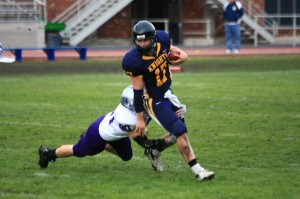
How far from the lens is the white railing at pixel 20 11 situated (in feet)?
103

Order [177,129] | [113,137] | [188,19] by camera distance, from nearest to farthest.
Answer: [177,129], [113,137], [188,19]

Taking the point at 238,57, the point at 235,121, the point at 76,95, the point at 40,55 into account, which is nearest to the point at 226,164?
the point at 235,121

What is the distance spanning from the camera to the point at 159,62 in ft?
27.2

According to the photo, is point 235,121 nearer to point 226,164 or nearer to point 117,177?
point 226,164

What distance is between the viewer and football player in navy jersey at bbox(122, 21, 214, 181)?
8102 mm

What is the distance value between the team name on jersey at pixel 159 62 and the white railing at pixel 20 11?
23228 millimetres

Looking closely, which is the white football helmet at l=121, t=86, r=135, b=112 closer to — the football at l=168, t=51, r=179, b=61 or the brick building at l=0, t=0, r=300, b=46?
the football at l=168, t=51, r=179, b=61

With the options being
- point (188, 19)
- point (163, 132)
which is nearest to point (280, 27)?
point (188, 19)

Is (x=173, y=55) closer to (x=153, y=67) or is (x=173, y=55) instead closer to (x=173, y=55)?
(x=173, y=55)

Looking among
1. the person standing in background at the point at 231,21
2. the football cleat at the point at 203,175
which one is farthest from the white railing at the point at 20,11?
the football cleat at the point at 203,175

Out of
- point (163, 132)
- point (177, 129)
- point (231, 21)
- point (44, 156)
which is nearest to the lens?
point (177, 129)

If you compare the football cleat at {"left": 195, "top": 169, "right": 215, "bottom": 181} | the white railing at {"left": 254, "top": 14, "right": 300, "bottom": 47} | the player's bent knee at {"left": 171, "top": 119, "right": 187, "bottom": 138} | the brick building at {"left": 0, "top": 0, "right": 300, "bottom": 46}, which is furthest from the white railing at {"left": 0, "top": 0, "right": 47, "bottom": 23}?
the football cleat at {"left": 195, "top": 169, "right": 215, "bottom": 181}

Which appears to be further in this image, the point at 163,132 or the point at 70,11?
the point at 70,11

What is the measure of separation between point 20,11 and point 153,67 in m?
24.1
